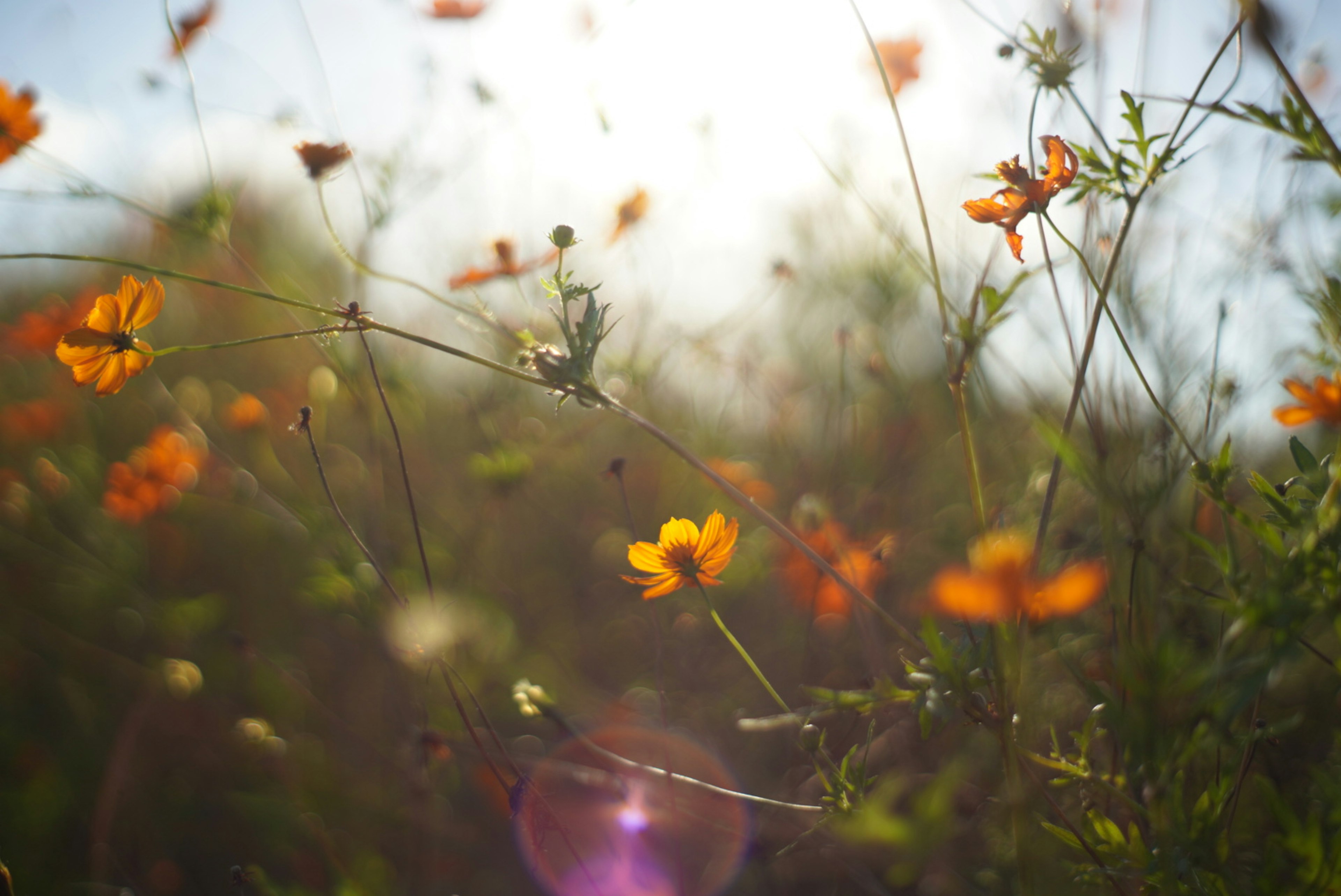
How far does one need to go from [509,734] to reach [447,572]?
16.6 inches

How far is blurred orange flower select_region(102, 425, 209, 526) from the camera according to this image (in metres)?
1.68

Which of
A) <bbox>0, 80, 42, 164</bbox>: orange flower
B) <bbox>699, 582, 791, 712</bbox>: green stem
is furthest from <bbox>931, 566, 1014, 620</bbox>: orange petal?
<bbox>0, 80, 42, 164</bbox>: orange flower

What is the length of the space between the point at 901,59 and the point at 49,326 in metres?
2.15

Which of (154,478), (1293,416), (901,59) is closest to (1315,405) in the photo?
(1293,416)

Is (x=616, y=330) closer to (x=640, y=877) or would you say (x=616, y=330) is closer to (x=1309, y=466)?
(x=640, y=877)

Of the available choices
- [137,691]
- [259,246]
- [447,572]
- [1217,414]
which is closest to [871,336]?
[1217,414]

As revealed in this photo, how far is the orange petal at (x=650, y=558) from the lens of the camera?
844mm

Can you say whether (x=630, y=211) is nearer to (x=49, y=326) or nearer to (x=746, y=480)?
(x=746, y=480)

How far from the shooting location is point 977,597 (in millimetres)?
577

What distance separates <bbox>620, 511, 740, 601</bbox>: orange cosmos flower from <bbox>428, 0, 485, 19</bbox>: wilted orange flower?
1.32 meters

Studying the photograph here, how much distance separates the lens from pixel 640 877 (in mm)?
1152

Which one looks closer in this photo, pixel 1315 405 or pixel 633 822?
pixel 1315 405

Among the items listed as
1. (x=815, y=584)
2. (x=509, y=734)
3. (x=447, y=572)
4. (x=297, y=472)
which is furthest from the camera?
(x=297, y=472)

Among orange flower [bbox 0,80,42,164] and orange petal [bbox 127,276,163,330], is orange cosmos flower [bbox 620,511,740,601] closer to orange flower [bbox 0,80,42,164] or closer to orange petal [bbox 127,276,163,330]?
orange petal [bbox 127,276,163,330]
